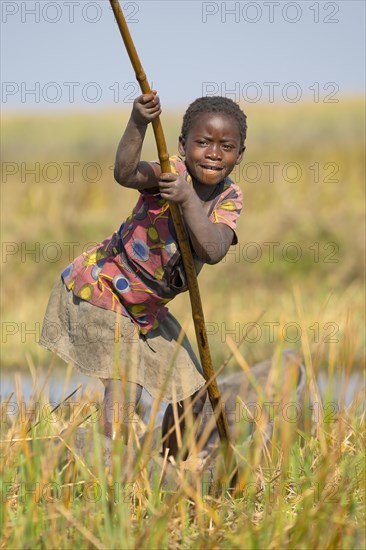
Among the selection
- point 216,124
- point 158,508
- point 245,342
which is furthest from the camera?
point 245,342

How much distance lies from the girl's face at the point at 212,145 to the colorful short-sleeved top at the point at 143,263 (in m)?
0.08

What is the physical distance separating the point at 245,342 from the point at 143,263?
3952 mm

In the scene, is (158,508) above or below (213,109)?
below

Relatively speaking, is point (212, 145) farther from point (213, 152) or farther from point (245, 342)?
point (245, 342)

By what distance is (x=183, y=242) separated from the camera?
9.43 feet

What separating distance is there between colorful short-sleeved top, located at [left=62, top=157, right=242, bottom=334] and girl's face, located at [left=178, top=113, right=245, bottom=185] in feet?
0.26

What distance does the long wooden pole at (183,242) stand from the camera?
2.40 m

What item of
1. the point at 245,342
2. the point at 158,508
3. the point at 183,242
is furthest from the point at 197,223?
the point at 245,342

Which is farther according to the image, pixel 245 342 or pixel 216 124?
pixel 245 342

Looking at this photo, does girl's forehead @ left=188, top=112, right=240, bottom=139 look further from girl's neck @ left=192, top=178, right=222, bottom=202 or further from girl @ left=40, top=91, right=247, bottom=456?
girl's neck @ left=192, top=178, right=222, bottom=202

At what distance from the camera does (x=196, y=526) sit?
2.69 metres

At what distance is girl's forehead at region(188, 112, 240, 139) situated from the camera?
2.96 metres

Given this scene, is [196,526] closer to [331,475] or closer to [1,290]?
[331,475]

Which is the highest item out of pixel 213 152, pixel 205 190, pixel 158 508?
pixel 213 152
